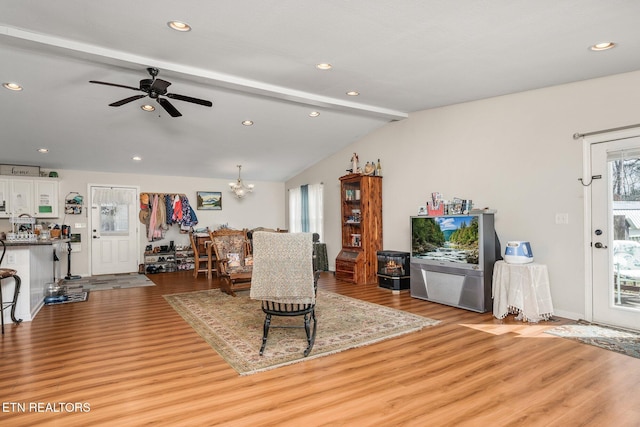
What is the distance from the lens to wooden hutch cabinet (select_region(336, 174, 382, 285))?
6.68 m

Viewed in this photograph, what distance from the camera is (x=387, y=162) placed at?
22.0 ft

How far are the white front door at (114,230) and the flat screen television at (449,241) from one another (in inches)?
257

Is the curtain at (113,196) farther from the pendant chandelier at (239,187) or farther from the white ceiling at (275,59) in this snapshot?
the pendant chandelier at (239,187)

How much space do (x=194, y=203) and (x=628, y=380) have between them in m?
8.55

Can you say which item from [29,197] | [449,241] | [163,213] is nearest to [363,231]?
[449,241]

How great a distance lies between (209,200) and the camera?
30.1ft

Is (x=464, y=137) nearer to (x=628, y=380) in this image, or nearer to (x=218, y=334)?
(x=628, y=380)

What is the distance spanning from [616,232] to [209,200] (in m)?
8.11

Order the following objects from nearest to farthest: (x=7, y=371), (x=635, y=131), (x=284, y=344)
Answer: (x=7, y=371) < (x=284, y=344) < (x=635, y=131)

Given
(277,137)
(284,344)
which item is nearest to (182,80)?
(277,137)

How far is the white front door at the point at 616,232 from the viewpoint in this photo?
3723mm

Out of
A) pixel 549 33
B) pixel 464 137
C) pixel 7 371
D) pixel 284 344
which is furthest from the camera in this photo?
pixel 464 137

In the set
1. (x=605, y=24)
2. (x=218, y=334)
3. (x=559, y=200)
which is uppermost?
(x=605, y=24)

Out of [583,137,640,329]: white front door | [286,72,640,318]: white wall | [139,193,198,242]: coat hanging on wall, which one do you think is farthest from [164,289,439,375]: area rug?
[139,193,198,242]: coat hanging on wall
